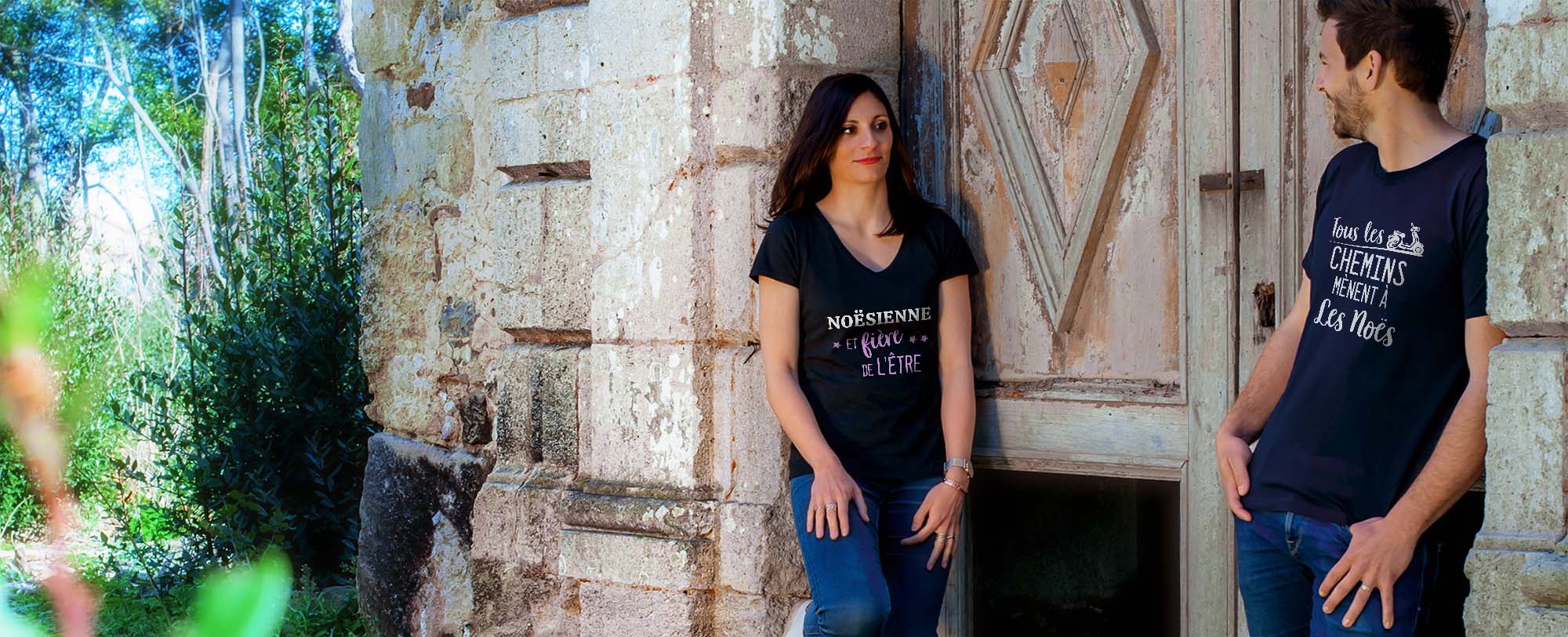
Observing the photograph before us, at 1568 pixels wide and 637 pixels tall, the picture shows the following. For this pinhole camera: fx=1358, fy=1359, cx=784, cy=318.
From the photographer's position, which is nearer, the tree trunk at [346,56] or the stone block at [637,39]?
the stone block at [637,39]

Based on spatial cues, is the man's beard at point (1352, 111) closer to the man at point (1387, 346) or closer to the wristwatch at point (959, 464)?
the man at point (1387, 346)

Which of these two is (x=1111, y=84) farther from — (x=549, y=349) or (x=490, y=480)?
(x=490, y=480)

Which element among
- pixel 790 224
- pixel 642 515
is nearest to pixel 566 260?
pixel 642 515

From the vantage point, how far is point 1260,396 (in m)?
2.63

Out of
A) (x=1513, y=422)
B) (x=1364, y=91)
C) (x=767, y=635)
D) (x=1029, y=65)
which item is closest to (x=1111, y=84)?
(x=1029, y=65)

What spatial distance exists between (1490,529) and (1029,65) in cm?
152

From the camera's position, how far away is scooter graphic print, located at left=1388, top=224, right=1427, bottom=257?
90.4 inches

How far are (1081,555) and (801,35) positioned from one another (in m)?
A: 2.40

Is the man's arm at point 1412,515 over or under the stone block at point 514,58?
under

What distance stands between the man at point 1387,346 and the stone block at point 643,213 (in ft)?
5.01

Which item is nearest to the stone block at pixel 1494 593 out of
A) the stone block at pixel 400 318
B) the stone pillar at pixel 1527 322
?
the stone pillar at pixel 1527 322

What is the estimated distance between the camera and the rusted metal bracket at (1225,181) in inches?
120

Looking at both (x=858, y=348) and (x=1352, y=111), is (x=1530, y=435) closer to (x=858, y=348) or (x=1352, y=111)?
(x=1352, y=111)

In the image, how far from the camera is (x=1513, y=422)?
2.37m
